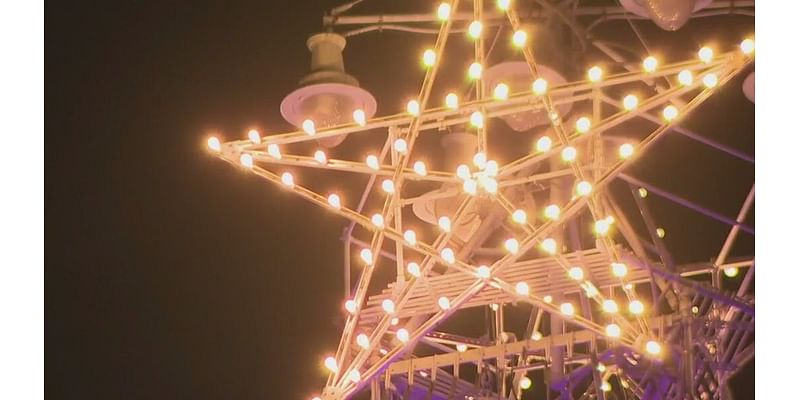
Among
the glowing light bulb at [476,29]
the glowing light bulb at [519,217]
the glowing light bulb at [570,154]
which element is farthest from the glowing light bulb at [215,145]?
the glowing light bulb at [570,154]

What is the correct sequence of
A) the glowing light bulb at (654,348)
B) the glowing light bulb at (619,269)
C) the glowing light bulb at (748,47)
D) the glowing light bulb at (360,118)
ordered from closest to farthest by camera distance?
the glowing light bulb at (748,47), the glowing light bulb at (654,348), the glowing light bulb at (619,269), the glowing light bulb at (360,118)

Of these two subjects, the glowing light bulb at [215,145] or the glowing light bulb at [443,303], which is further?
the glowing light bulb at [215,145]

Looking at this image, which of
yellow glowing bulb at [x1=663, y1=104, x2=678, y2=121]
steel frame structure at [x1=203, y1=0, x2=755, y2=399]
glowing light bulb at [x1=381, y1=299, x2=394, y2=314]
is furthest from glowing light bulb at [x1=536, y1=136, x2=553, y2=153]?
glowing light bulb at [x1=381, y1=299, x2=394, y2=314]

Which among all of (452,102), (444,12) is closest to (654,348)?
(452,102)

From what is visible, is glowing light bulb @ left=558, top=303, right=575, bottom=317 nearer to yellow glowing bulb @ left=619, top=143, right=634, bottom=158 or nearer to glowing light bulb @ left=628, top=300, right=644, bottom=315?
glowing light bulb @ left=628, top=300, right=644, bottom=315

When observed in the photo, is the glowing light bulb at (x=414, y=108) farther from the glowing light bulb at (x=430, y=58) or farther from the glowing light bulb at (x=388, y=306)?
the glowing light bulb at (x=388, y=306)

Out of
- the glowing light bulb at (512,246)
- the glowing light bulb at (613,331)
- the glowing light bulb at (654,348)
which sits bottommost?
the glowing light bulb at (654,348)

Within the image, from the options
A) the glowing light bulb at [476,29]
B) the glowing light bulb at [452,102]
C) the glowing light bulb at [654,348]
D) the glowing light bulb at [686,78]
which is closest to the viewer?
the glowing light bulb at [686,78]

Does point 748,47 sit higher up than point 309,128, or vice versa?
point 309,128

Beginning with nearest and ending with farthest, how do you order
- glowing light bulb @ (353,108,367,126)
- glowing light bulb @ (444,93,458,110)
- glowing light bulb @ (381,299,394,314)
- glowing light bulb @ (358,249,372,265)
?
1. glowing light bulb @ (444,93,458,110)
2. glowing light bulb @ (353,108,367,126)
3. glowing light bulb @ (381,299,394,314)
4. glowing light bulb @ (358,249,372,265)

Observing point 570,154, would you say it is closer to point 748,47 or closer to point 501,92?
point 501,92

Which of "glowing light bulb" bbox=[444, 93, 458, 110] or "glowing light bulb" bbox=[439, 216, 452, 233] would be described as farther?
"glowing light bulb" bbox=[439, 216, 452, 233]
